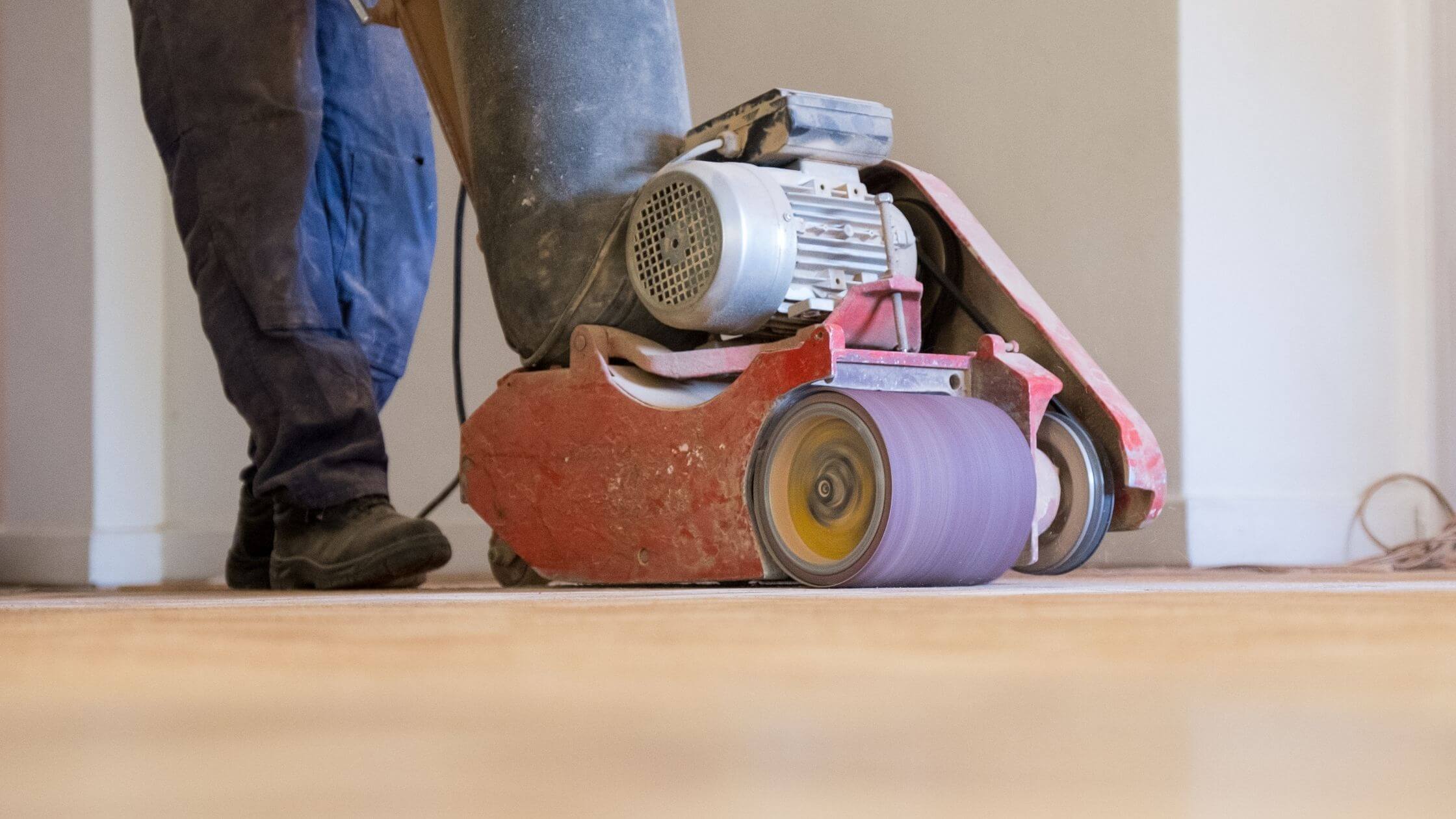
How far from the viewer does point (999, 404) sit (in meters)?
1.33

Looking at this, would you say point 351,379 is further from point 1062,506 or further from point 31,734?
point 31,734

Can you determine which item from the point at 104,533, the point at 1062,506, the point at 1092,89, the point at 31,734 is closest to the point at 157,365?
→ the point at 104,533

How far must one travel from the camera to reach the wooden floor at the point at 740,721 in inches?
5.9

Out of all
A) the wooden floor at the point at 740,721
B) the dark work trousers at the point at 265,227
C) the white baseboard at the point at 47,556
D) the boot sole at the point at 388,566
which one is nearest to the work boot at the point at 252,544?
the dark work trousers at the point at 265,227

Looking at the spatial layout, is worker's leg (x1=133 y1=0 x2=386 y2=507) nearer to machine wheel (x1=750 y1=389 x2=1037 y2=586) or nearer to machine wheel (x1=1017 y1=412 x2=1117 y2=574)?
machine wheel (x1=750 y1=389 x2=1037 y2=586)

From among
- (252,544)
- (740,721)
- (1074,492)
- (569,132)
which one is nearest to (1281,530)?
(1074,492)

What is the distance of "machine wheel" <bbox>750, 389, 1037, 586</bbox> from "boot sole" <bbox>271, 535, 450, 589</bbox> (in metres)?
0.38

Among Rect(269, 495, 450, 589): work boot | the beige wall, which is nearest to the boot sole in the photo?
Rect(269, 495, 450, 589): work boot

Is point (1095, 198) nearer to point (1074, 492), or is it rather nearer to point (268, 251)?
point (1074, 492)

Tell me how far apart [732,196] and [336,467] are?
566 millimetres

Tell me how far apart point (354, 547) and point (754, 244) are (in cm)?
Answer: 53

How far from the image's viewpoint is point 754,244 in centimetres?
126

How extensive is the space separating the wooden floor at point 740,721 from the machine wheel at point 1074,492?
0.92 metres

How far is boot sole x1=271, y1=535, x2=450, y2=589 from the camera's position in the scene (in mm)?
1428
